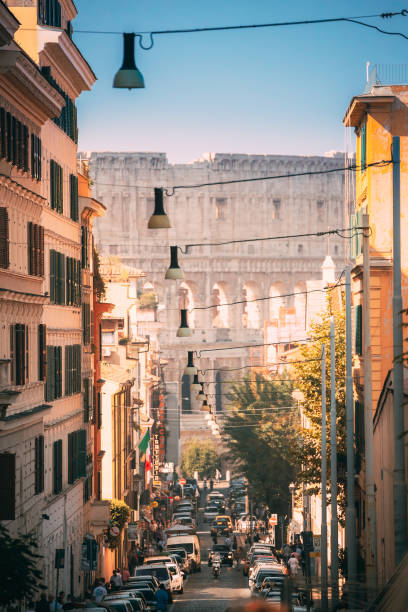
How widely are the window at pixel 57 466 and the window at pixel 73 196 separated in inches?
268

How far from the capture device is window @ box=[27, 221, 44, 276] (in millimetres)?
25578

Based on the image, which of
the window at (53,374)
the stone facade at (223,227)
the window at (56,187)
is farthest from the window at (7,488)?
the stone facade at (223,227)

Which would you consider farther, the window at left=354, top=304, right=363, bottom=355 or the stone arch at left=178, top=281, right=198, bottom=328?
the stone arch at left=178, top=281, right=198, bottom=328

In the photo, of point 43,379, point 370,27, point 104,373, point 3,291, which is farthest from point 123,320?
point 370,27

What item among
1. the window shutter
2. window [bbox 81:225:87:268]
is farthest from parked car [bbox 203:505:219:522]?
the window shutter

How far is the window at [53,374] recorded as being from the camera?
29.7 meters

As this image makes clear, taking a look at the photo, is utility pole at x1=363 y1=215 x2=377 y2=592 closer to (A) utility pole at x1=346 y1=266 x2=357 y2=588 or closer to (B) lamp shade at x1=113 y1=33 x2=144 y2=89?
(A) utility pole at x1=346 y1=266 x2=357 y2=588

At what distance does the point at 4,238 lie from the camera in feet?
73.7

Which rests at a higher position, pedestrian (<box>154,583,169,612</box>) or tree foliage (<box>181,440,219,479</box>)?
pedestrian (<box>154,583,169,612</box>)

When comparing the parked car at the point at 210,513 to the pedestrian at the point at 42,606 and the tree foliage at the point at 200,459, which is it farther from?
the pedestrian at the point at 42,606

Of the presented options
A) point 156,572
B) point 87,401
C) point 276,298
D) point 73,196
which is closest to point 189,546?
point 156,572

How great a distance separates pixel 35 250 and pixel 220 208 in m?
115

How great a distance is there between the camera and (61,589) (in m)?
31.8

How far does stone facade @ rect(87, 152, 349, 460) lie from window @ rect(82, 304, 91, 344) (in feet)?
310
